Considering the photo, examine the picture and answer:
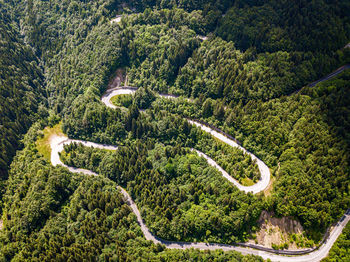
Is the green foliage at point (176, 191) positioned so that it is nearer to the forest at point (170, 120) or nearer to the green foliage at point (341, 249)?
the forest at point (170, 120)

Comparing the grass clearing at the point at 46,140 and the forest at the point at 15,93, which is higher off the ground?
→ the forest at the point at 15,93

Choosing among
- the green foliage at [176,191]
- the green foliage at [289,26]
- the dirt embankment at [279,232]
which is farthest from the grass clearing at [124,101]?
the dirt embankment at [279,232]

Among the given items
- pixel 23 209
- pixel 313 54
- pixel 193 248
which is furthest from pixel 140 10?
pixel 193 248

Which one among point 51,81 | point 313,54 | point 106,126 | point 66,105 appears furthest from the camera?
point 51,81

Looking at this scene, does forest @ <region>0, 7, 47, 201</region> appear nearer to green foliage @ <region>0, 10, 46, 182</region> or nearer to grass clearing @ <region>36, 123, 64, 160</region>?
green foliage @ <region>0, 10, 46, 182</region>

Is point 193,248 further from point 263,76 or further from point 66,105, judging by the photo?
point 66,105

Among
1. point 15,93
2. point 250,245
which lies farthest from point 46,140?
point 250,245

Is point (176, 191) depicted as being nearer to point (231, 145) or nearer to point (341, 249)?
point (231, 145)

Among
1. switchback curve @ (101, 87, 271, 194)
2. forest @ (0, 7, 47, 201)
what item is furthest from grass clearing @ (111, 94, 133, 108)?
forest @ (0, 7, 47, 201)
